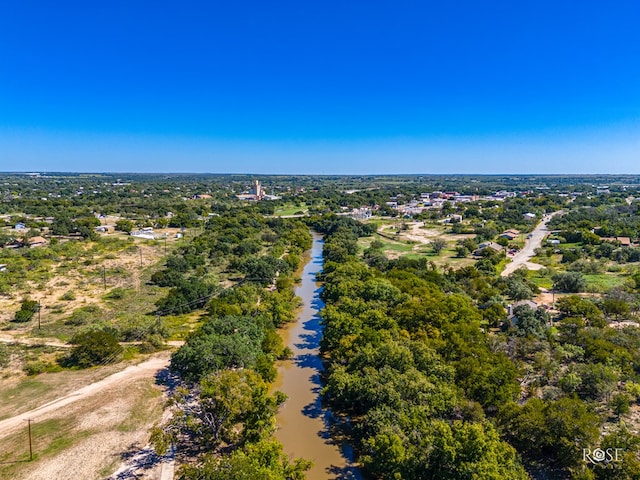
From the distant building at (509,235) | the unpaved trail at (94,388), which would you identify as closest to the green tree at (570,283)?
the distant building at (509,235)

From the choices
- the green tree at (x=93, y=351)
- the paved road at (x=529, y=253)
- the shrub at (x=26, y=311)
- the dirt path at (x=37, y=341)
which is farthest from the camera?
the paved road at (x=529, y=253)

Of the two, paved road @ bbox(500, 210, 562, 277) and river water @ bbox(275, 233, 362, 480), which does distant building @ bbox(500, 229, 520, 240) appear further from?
river water @ bbox(275, 233, 362, 480)

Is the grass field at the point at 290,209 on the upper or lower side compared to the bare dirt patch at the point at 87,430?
upper

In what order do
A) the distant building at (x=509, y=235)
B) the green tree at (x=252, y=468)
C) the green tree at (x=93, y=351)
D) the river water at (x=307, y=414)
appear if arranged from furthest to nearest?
the distant building at (x=509, y=235)
the green tree at (x=93, y=351)
the river water at (x=307, y=414)
the green tree at (x=252, y=468)

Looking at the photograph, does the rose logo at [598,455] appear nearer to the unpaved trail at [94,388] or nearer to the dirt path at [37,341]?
the unpaved trail at [94,388]

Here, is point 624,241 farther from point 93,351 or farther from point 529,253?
point 93,351

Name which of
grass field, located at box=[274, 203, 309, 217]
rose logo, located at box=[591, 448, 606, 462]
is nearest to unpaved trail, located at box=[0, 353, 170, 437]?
rose logo, located at box=[591, 448, 606, 462]

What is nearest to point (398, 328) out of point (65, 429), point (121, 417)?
point (121, 417)

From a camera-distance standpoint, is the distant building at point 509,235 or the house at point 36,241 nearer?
the house at point 36,241
